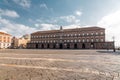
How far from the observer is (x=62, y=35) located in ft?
195

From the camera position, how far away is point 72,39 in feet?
186

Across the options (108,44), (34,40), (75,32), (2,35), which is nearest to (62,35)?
(75,32)

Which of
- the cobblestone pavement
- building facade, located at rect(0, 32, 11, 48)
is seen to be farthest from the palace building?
the cobblestone pavement

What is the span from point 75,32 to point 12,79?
5333 cm

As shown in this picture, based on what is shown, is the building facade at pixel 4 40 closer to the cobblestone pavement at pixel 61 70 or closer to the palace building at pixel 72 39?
the palace building at pixel 72 39

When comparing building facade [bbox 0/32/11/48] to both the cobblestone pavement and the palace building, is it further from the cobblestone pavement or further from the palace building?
the cobblestone pavement

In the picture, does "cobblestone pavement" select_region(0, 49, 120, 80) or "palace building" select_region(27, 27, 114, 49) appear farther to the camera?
"palace building" select_region(27, 27, 114, 49)

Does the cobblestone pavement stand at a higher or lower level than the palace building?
lower

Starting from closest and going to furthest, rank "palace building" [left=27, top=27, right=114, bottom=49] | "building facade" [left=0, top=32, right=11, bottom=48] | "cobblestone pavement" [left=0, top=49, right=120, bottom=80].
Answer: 1. "cobblestone pavement" [left=0, top=49, right=120, bottom=80]
2. "palace building" [left=27, top=27, right=114, bottom=49]
3. "building facade" [left=0, top=32, right=11, bottom=48]

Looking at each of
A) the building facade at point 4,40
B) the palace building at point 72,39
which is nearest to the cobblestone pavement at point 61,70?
the palace building at point 72,39

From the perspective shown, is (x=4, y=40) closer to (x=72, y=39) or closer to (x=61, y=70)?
(x=72, y=39)

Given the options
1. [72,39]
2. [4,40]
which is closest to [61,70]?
[72,39]

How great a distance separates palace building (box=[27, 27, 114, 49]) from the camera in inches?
2002

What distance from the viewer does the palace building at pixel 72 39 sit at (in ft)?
167
